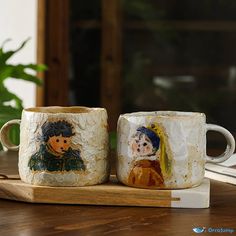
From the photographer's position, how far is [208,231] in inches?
26.8

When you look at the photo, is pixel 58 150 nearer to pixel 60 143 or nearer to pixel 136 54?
pixel 60 143

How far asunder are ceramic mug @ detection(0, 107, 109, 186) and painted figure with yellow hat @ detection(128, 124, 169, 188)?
5 cm

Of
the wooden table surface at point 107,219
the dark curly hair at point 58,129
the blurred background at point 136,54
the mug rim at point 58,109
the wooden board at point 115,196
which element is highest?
the blurred background at point 136,54

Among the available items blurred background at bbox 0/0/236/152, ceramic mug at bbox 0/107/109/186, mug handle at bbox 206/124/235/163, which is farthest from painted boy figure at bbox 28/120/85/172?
blurred background at bbox 0/0/236/152

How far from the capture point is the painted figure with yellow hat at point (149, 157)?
778 mm

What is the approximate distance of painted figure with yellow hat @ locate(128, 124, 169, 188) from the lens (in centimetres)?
78

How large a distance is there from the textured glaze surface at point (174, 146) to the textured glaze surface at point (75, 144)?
0.03 m

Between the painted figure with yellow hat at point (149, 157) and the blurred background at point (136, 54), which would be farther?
the blurred background at point (136, 54)

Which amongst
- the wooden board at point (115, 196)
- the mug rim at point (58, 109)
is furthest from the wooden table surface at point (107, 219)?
the mug rim at point (58, 109)

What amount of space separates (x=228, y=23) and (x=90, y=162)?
210cm

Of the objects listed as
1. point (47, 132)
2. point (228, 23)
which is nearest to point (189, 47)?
point (228, 23)

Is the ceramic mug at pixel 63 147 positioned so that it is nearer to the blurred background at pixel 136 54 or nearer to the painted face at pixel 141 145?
the painted face at pixel 141 145

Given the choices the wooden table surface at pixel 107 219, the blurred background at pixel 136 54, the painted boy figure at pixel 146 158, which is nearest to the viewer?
the wooden table surface at pixel 107 219

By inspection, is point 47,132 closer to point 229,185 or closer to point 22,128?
point 22,128
